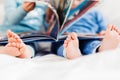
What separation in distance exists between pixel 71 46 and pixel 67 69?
0.46ft

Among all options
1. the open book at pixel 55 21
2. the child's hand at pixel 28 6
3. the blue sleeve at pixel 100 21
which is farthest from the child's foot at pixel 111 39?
the child's hand at pixel 28 6

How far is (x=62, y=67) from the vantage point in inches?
24.4

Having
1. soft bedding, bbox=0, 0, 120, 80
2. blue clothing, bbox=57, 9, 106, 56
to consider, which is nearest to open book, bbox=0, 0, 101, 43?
blue clothing, bbox=57, 9, 106, 56

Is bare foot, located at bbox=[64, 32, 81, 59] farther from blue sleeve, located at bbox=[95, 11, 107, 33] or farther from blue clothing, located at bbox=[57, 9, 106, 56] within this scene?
blue sleeve, located at bbox=[95, 11, 107, 33]

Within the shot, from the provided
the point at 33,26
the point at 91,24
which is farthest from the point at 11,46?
the point at 91,24

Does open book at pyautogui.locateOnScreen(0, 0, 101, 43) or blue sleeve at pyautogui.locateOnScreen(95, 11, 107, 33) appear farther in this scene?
blue sleeve at pyautogui.locateOnScreen(95, 11, 107, 33)

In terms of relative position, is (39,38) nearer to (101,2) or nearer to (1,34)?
(1,34)

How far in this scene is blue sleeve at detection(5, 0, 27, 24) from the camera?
3.02ft

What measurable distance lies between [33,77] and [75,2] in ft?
1.31

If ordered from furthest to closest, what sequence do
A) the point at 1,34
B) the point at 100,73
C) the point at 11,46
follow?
the point at 1,34 < the point at 11,46 < the point at 100,73

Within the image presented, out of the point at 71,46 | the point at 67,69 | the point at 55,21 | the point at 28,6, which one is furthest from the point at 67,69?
the point at 28,6

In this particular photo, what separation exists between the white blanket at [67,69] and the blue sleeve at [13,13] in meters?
0.29

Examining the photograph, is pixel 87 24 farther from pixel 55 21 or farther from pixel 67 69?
pixel 67 69

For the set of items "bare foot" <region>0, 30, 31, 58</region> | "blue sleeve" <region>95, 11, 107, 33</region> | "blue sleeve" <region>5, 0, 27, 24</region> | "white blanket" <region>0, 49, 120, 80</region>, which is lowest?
"white blanket" <region>0, 49, 120, 80</region>
